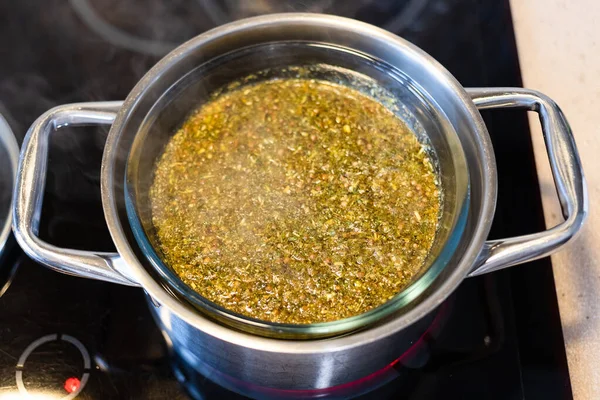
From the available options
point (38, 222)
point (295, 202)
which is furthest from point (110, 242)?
point (295, 202)

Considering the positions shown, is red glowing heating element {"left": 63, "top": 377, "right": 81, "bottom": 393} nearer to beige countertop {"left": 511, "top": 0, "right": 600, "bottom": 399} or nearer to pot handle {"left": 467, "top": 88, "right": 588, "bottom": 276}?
pot handle {"left": 467, "top": 88, "right": 588, "bottom": 276}

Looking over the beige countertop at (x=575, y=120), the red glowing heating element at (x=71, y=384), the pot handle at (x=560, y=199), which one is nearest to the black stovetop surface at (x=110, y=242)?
the red glowing heating element at (x=71, y=384)

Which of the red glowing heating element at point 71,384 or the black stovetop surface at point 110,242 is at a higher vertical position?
the black stovetop surface at point 110,242

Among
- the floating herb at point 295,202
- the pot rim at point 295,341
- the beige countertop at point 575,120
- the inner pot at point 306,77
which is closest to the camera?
the pot rim at point 295,341

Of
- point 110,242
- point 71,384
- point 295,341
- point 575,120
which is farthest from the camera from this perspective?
point 575,120

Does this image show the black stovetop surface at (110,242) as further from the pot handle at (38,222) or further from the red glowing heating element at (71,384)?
the pot handle at (38,222)

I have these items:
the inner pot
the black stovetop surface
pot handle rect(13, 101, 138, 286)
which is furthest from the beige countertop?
pot handle rect(13, 101, 138, 286)

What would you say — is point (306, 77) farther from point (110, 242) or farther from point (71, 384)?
point (71, 384)

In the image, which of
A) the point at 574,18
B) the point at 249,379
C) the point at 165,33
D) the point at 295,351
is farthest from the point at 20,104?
the point at 574,18
